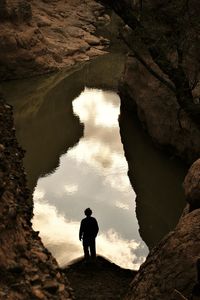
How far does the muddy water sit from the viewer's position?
1591cm

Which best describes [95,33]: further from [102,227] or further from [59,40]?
[102,227]

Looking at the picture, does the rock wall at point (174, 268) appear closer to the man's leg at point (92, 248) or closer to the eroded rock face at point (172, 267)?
the eroded rock face at point (172, 267)

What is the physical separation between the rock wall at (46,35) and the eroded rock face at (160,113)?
10.5 metres

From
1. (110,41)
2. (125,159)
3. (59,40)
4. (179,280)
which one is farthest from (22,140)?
(110,41)

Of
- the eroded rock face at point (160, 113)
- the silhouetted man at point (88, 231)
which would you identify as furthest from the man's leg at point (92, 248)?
the eroded rock face at point (160, 113)

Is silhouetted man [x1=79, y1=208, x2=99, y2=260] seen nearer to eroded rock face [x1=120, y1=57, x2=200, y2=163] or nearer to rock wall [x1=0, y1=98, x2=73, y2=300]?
rock wall [x1=0, y1=98, x2=73, y2=300]

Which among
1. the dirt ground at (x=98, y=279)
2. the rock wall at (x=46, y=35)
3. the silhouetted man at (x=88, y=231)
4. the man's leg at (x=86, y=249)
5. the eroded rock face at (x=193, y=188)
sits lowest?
the dirt ground at (x=98, y=279)

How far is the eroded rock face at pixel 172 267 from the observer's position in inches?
362

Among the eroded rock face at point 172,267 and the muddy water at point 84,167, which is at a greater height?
the muddy water at point 84,167

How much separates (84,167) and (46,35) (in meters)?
22.0

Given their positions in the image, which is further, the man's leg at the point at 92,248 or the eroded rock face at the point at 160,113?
the eroded rock face at the point at 160,113

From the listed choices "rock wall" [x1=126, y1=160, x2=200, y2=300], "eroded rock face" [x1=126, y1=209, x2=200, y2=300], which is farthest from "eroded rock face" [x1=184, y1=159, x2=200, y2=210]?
"eroded rock face" [x1=126, y1=209, x2=200, y2=300]

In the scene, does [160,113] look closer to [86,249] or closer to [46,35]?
[86,249]

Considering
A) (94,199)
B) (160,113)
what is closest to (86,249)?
(94,199)
